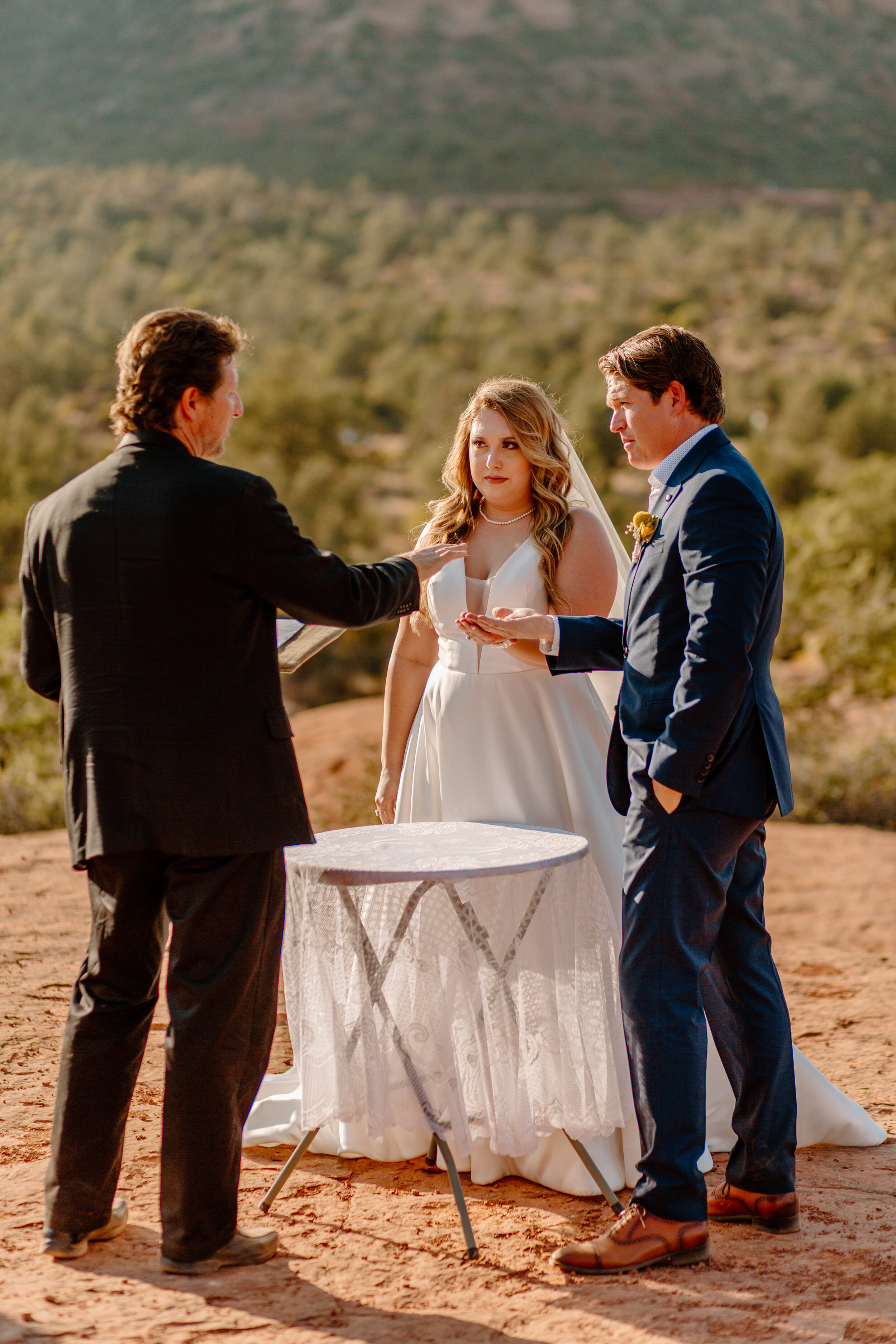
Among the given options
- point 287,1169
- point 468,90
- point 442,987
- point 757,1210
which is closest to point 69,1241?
point 287,1169

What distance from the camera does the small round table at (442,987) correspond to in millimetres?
2830

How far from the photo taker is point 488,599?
3506mm

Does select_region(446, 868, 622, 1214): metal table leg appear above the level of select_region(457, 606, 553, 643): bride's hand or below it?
below

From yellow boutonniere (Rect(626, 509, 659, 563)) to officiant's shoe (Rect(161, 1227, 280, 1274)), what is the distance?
173 cm

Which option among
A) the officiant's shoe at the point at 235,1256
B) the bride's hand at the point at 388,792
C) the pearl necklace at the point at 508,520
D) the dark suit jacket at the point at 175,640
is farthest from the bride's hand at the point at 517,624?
the officiant's shoe at the point at 235,1256

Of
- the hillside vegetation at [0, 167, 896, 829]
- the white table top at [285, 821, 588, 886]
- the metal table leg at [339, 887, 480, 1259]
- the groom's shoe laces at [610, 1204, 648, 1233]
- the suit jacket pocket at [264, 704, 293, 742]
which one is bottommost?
the groom's shoe laces at [610, 1204, 648, 1233]

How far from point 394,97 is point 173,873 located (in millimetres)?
55842

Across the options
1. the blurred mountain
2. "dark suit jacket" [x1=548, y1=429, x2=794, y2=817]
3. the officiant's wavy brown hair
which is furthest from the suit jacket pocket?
the blurred mountain

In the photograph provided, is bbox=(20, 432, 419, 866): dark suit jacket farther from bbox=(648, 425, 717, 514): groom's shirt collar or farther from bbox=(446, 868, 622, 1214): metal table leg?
bbox=(648, 425, 717, 514): groom's shirt collar

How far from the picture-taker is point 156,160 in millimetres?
46531

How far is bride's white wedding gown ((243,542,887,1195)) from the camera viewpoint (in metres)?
3.38

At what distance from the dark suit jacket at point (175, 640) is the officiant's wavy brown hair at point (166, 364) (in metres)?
0.06

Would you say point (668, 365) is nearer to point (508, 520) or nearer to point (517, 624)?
point (517, 624)

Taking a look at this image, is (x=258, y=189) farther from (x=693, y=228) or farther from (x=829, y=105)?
(x=829, y=105)
